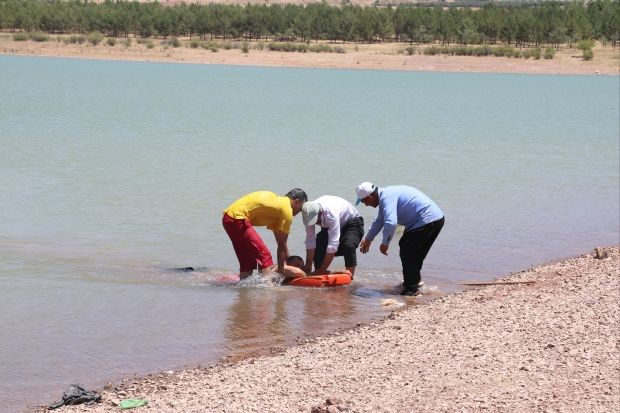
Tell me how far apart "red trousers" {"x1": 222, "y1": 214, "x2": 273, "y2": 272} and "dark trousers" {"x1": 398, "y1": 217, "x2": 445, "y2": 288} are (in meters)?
1.52

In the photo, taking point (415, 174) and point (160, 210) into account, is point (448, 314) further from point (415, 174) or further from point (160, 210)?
point (415, 174)

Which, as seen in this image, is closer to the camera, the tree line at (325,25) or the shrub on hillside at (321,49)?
the shrub on hillside at (321,49)

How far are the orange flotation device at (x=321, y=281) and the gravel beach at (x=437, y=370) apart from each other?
4.17ft

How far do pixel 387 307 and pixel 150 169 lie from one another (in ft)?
33.7

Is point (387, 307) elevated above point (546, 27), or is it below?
below

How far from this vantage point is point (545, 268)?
417 inches

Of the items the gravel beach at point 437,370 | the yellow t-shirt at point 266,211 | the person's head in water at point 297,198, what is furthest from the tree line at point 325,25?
the gravel beach at point 437,370

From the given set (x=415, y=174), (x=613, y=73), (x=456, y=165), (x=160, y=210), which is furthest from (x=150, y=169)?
(x=613, y=73)

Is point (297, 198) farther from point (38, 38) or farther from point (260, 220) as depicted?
point (38, 38)

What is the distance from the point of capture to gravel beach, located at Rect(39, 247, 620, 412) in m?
5.70

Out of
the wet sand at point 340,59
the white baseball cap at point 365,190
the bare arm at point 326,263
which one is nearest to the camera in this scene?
the white baseball cap at point 365,190

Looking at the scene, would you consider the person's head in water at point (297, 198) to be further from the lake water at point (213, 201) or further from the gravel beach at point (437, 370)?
the gravel beach at point (437, 370)

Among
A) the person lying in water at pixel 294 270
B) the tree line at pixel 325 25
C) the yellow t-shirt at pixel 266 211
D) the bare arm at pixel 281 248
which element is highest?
the tree line at pixel 325 25

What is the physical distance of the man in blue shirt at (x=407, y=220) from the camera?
28.3ft
